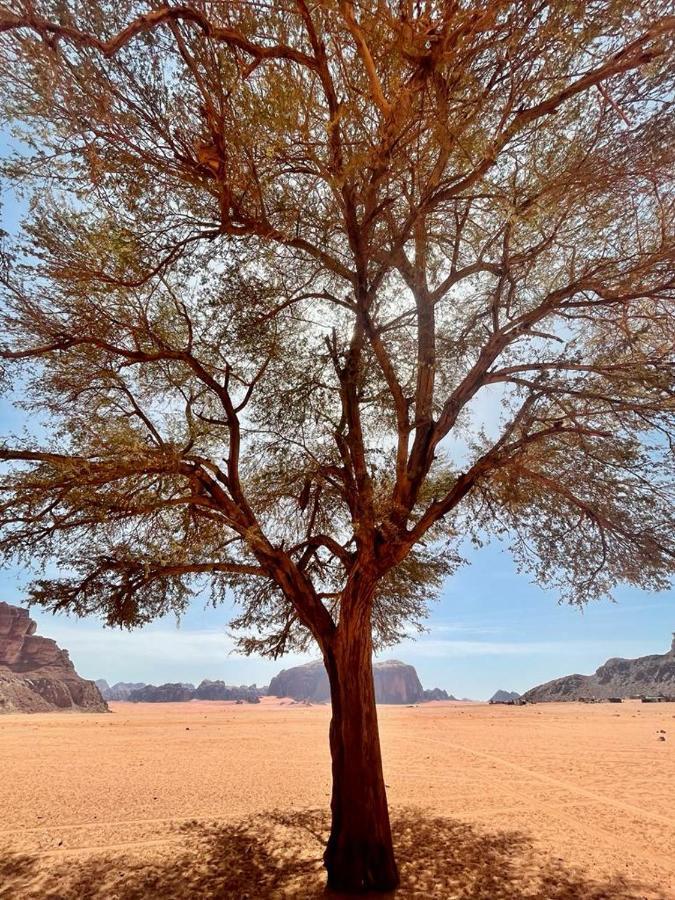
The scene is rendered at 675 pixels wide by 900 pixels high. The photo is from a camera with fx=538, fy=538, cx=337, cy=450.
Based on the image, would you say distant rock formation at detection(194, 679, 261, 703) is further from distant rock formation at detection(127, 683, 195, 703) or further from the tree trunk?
the tree trunk

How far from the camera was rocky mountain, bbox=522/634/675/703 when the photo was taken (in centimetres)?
6956

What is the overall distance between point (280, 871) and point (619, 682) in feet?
277

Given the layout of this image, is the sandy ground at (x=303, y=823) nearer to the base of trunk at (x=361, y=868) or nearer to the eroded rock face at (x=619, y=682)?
the base of trunk at (x=361, y=868)

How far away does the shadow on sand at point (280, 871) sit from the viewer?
6305 mm

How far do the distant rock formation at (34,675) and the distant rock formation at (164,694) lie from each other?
41.7 meters

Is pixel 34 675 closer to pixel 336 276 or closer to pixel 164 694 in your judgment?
pixel 164 694

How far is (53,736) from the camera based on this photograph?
25375 mm

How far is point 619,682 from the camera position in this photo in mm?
75750

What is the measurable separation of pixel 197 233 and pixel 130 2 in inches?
105

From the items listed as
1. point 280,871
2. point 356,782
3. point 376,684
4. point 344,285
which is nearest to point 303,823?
point 280,871

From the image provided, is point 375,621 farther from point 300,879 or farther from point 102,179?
point 102,179

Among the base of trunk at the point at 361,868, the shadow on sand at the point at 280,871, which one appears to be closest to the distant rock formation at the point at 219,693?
the shadow on sand at the point at 280,871

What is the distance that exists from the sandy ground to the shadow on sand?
34 mm

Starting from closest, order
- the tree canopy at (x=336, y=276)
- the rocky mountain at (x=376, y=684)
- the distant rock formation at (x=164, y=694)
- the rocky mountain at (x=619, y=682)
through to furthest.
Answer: the tree canopy at (x=336, y=276) → the rocky mountain at (x=619, y=682) → the distant rock formation at (x=164, y=694) → the rocky mountain at (x=376, y=684)
